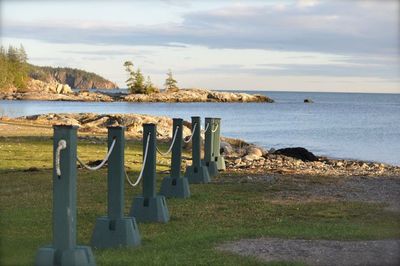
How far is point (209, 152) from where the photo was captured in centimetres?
1783

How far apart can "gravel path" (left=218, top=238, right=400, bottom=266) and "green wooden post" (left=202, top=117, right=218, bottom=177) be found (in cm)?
855

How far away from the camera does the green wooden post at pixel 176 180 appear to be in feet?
43.4

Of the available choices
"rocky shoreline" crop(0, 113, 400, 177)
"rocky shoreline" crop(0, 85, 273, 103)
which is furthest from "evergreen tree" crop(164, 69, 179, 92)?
"rocky shoreline" crop(0, 113, 400, 177)

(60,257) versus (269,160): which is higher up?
(60,257)

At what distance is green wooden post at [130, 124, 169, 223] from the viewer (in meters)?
10.5

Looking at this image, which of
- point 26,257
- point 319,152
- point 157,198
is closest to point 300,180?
point 157,198

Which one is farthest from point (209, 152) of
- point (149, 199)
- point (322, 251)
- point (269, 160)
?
point (322, 251)

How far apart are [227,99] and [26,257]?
152 metres

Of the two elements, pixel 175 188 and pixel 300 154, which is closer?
pixel 175 188

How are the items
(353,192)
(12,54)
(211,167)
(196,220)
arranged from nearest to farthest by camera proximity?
1. (196,220)
2. (353,192)
3. (211,167)
4. (12,54)

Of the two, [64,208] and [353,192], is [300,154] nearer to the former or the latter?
[353,192]

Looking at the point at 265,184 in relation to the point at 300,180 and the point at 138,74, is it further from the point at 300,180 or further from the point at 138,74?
the point at 138,74

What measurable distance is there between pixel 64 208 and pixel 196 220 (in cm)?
431

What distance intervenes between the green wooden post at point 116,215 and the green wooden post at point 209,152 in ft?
28.2
